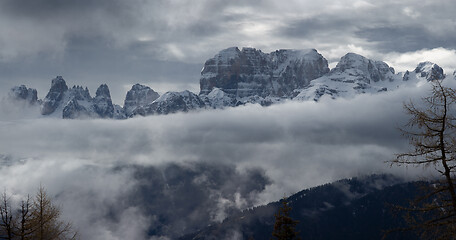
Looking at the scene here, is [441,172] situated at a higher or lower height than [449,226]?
higher

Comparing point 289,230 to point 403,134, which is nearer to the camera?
point 403,134

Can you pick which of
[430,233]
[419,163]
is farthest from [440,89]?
[430,233]

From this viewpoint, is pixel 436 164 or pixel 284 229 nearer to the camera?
pixel 436 164

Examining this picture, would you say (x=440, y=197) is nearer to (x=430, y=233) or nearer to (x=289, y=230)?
(x=430, y=233)

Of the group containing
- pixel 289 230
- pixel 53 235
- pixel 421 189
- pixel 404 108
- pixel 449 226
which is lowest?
pixel 289 230

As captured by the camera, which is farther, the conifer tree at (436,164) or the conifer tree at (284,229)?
the conifer tree at (284,229)

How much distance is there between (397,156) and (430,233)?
2.94 meters

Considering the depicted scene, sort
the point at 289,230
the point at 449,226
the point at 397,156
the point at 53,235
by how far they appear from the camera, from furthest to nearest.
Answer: the point at 289,230
the point at 53,235
the point at 397,156
the point at 449,226

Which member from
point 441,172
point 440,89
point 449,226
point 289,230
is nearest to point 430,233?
point 449,226

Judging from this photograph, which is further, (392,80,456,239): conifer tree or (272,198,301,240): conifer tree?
(272,198,301,240): conifer tree

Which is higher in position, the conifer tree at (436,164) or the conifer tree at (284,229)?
the conifer tree at (436,164)

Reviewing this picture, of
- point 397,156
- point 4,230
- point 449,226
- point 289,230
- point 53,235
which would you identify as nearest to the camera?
point 449,226

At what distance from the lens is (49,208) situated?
2750 centimetres

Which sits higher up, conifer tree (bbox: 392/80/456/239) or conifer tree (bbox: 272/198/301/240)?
conifer tree (bbox: 392/80/456/239)
